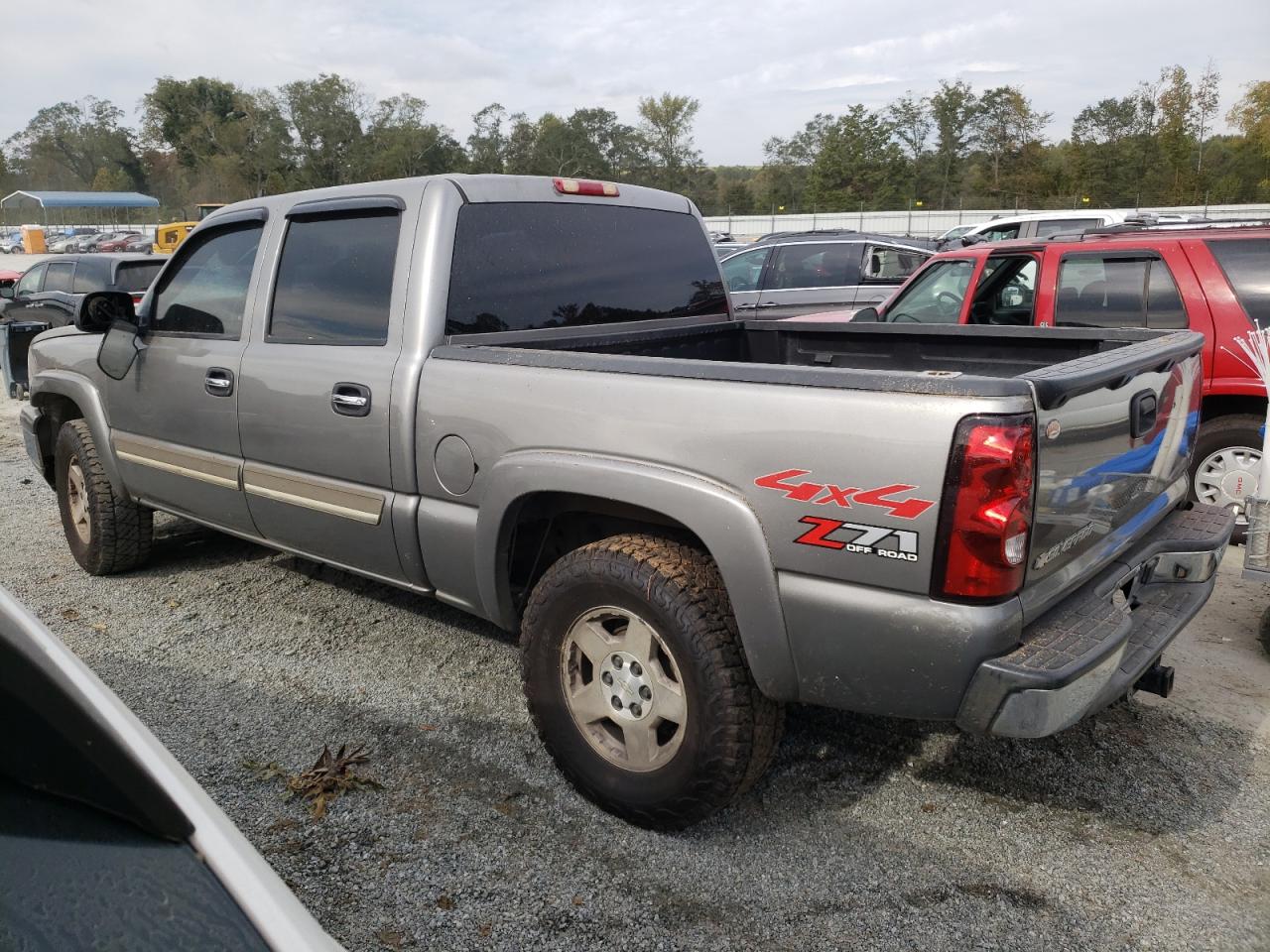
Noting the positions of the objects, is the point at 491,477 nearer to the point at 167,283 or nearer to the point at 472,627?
the point at 472,627

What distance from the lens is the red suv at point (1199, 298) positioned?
213 inches

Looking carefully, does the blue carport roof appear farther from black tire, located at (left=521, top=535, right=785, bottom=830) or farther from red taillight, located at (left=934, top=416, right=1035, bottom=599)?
red taillight, located at (left=934, top=416, right=1035, bottom=599)

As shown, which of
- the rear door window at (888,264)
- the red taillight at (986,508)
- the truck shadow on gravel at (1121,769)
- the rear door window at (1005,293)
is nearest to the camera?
the red taillight at (986,508)

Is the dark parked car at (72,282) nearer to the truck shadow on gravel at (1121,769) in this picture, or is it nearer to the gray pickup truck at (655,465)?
the gray pickup truck at (655,465)

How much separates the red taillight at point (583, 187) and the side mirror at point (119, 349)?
7.02 feet

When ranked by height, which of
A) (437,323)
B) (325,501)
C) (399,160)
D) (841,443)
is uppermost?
(399,160)

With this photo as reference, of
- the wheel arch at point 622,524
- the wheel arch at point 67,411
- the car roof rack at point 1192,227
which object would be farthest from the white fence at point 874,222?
the wheel arch at point 622,524

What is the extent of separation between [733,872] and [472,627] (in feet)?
6.66

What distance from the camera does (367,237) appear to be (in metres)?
3.51

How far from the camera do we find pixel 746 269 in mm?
12750

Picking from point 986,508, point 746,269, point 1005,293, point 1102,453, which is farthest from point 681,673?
point 746,269

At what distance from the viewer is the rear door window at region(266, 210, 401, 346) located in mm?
3414

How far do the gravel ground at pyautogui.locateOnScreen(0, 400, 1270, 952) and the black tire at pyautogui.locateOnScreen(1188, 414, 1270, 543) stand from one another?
5.33 feet

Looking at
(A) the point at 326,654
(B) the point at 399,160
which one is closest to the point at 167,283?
(A) the point at 326,654
